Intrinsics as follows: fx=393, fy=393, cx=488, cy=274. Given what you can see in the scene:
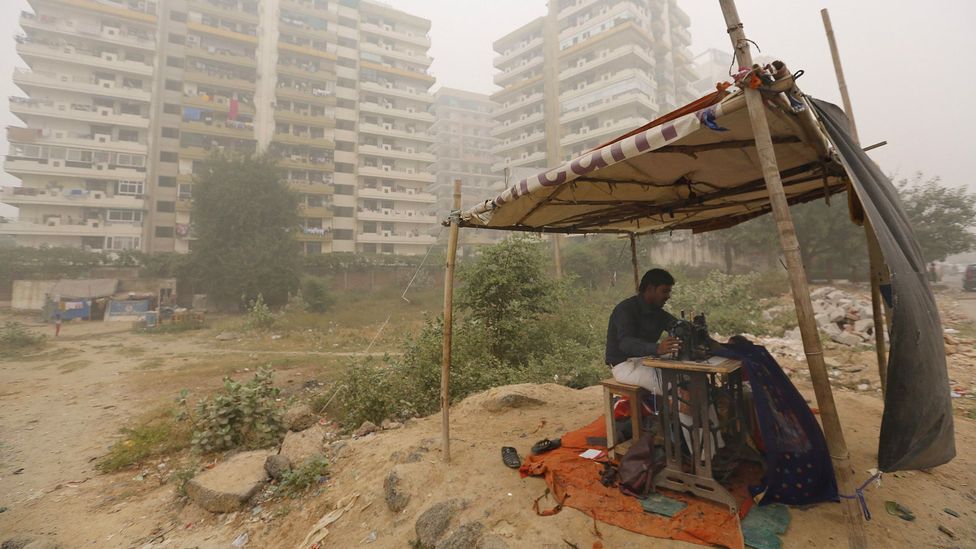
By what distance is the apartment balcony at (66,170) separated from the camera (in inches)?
1350

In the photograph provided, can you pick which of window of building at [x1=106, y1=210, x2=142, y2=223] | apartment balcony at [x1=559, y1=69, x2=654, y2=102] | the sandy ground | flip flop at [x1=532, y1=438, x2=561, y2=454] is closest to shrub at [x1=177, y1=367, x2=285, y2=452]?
the sandy ground

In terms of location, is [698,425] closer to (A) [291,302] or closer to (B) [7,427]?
(B) [7,427]

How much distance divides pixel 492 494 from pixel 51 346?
878 inches

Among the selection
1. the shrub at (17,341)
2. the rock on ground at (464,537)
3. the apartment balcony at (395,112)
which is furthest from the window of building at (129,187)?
the rock on ground at (464,537)

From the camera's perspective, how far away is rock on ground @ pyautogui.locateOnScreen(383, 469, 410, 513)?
11.8 feet

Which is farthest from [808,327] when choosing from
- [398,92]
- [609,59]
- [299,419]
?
[398,92]

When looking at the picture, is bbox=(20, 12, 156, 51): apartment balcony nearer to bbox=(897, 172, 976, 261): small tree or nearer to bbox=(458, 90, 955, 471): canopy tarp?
bbox=(458, 90, 955, 471): canopy tarp

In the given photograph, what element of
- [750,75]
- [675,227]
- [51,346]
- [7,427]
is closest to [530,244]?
[675,227]

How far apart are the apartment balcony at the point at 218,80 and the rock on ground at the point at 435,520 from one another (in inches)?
1927

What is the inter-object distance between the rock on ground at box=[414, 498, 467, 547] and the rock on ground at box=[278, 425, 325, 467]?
2.38 metres

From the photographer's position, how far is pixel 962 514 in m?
2.93

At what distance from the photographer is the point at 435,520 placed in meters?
3.18

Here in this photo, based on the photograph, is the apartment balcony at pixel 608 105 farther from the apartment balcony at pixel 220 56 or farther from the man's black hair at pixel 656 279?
the man's black hair at pixel 656 279

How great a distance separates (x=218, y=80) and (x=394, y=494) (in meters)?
48.9
